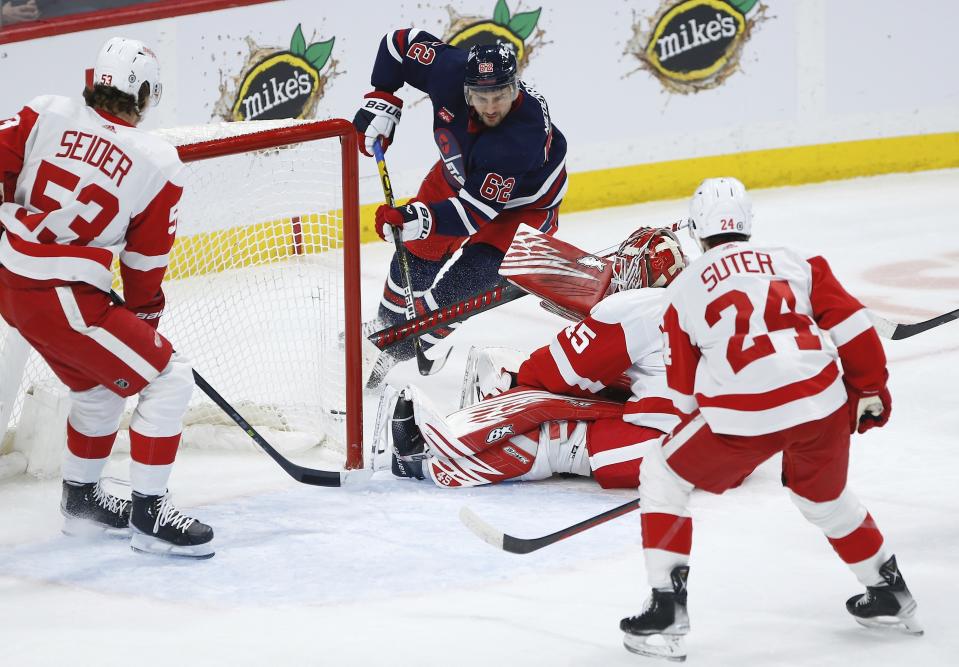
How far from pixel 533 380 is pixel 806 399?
45.8 inches

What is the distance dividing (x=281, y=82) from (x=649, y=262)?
2520 millimetres

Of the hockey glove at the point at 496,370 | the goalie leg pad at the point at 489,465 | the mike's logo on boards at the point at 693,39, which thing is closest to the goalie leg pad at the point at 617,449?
the goalie leg pad at the point at 489,465

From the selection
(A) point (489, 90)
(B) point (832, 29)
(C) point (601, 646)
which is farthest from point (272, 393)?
(B) point (832, 29)

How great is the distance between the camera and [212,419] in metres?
3.51

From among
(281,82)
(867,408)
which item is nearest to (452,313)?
(867,408)

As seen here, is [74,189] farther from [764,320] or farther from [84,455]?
[764,320]

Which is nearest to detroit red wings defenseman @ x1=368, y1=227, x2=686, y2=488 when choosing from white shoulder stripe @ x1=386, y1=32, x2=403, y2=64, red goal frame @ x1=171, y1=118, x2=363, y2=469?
red goal frame @ x1=171, y1=118, x2=363, y2=469

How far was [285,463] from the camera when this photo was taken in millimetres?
3127

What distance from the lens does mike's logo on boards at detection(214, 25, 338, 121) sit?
5.22 metres

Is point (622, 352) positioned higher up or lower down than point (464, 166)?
lower down

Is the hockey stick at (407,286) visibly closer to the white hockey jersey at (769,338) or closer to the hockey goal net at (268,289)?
the hockey goal net at (268,289)

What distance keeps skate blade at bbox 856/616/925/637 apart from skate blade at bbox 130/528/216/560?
128cm

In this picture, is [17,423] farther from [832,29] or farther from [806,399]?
[832,29]

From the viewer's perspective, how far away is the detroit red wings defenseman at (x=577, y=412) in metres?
3.06
